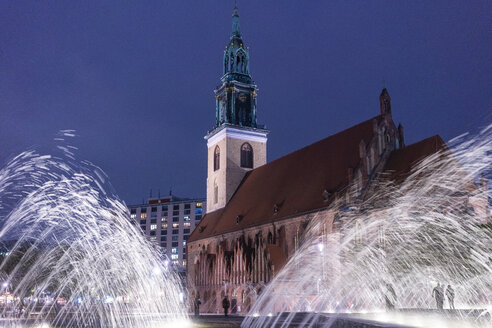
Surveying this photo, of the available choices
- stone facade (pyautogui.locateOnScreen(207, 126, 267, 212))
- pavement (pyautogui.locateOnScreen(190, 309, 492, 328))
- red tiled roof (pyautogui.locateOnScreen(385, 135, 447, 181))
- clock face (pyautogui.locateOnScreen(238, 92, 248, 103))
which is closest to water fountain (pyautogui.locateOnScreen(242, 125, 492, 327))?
red tiled roof (pyautogui.locateOnScreen(385, 135, 447, 181))

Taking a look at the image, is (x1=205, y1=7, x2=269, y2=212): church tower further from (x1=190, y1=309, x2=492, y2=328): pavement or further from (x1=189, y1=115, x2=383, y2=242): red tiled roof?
(x1=190, y1=309, x2=492, y2=328): pavement

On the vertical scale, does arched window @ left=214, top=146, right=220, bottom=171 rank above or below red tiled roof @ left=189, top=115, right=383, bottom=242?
above

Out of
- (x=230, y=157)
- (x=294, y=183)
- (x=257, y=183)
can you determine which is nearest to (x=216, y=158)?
(x=230, y=157)

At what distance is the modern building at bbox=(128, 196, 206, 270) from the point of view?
396ft

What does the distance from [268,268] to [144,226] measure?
96.5 meters

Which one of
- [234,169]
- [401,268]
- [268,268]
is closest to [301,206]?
[268,268]

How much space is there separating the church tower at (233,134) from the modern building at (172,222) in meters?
67.4

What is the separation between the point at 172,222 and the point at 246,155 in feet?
246

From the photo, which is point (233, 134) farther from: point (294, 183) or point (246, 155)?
point (294, 183)

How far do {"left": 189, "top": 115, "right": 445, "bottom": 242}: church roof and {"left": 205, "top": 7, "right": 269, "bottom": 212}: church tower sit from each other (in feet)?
5.33

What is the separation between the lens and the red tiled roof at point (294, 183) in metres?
36.0

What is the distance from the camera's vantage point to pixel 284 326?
57.8 ft

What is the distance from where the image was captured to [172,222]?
12362 centimetres

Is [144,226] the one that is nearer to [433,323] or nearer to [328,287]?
[328,287]
